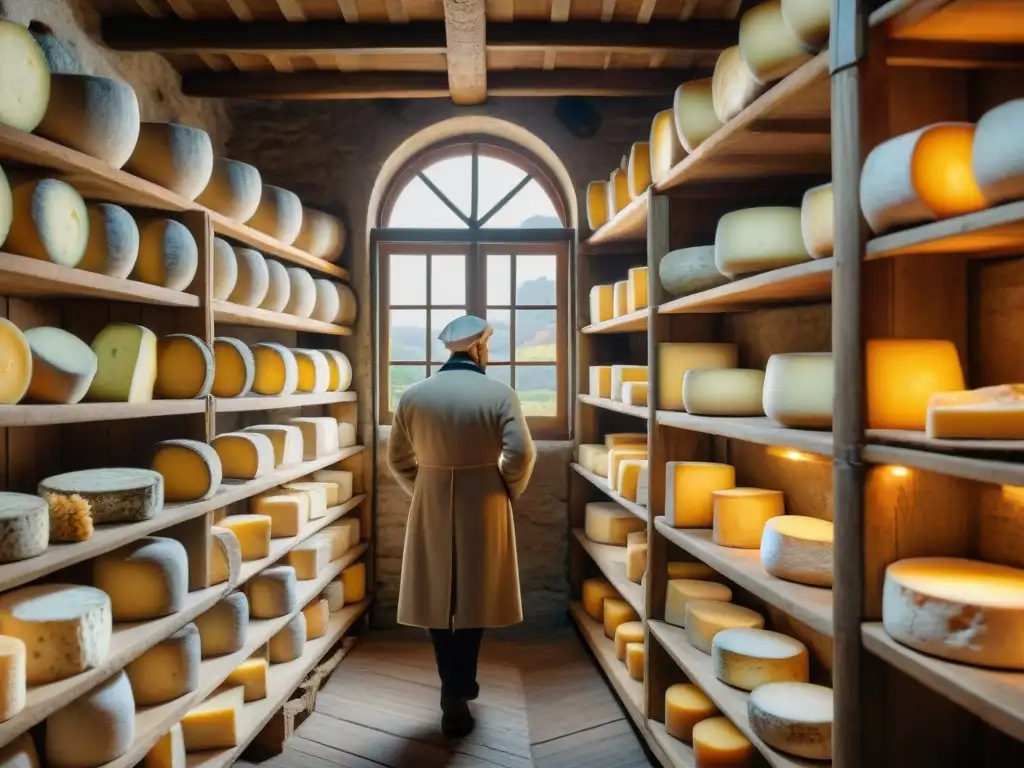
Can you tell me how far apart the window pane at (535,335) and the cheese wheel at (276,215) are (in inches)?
65.7

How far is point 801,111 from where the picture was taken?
2059mm

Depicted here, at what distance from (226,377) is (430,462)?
2.96 ft

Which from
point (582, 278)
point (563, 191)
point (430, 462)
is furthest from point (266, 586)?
point (563, 191)

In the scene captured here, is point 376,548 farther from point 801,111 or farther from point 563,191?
point 801,111

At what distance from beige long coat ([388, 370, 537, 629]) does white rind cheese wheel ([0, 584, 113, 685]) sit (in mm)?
1461

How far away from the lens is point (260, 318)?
3336 mm

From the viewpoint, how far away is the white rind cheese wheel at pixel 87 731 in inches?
82.4

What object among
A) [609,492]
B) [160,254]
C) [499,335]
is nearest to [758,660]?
[609,492]

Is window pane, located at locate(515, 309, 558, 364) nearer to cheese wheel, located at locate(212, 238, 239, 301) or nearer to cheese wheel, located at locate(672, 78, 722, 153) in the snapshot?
cheese wheel, located at locate(212, 238, 239, 301)

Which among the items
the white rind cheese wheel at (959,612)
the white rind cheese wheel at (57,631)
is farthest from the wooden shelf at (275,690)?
the white rind cheese wheel at (959,612)

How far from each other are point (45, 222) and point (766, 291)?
6.29 ft

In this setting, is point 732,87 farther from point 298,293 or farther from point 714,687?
point 298,293

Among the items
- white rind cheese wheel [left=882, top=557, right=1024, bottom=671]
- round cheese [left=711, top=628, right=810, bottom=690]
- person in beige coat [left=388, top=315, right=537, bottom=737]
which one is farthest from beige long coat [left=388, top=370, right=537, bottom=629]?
white rind cheese wheel [left=882, top=557, right=1024, bottom=671]

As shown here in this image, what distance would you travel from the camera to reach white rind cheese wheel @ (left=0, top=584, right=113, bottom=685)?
1.98 m
